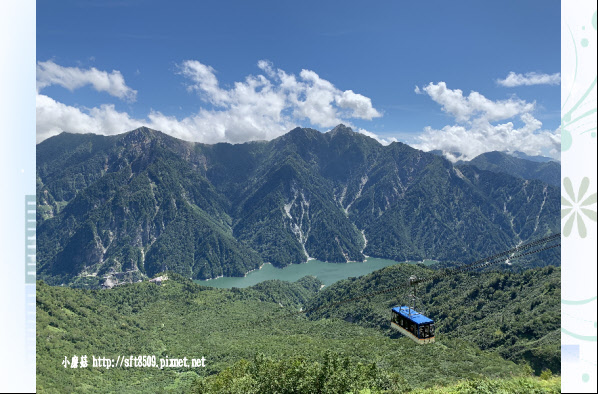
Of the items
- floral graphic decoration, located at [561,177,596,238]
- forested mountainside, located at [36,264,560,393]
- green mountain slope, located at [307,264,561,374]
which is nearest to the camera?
floral graphic decoration, located at [561,177,596,238]

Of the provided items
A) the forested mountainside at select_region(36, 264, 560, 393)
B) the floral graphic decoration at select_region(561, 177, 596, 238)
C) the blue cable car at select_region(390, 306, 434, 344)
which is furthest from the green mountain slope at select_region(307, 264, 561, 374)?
the floral graphic decoration at select_region(561, 177, 596, 238)

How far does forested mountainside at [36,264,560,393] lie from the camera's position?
3494 centimetres

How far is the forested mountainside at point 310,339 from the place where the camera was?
1375 inches

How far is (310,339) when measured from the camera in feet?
254

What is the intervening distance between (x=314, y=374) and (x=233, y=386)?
739 cm

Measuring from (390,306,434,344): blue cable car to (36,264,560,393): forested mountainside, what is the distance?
892cm

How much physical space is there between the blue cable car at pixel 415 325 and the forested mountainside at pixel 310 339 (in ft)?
29.3

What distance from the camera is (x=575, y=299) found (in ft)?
27.6

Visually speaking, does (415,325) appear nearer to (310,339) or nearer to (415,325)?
(415,325)

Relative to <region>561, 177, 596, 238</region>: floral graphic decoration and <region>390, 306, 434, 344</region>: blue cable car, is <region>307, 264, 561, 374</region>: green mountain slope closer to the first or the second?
<region>390, 306, 434, 344</region>: blue cable car

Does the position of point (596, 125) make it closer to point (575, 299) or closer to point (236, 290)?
point (575, 299)

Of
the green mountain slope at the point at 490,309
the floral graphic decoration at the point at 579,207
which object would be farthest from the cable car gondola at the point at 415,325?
the green mountain slope at the point at 490,309

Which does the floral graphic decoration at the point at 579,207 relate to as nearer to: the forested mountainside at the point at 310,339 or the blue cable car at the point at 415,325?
the blue cable car at the point at 415,325

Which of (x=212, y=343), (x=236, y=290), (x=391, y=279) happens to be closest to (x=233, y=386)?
(x=212, y=343)
